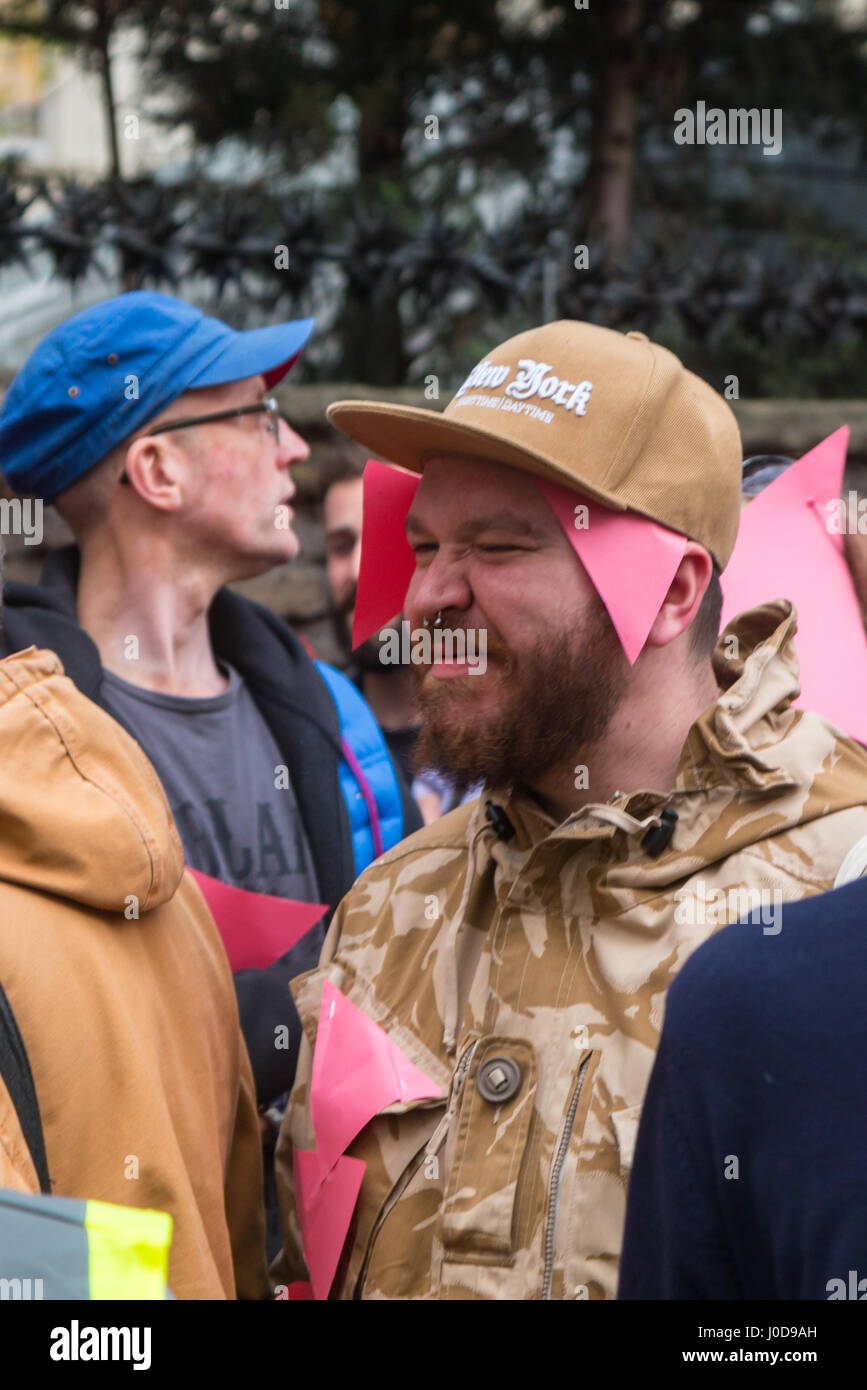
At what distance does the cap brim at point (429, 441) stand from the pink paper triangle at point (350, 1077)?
73 centimetres

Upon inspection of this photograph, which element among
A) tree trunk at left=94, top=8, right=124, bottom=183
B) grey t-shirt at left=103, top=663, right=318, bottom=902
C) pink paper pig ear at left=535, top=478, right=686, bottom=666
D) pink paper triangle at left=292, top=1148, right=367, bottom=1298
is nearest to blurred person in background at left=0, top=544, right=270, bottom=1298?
pink paper triangle at left=292, top=1148, right=367, bottom=1298

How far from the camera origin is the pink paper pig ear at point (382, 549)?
2.04 meters

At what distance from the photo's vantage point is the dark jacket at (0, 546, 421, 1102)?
90.0 inches

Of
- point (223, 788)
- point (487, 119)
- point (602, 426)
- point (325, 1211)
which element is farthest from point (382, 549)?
point (487, 119)

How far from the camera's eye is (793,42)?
21.1 feet

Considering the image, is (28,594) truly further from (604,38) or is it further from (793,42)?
(793,42)

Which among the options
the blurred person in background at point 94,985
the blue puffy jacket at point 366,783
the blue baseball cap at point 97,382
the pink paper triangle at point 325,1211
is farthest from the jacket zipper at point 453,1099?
the blue baseball cap at point 97,382

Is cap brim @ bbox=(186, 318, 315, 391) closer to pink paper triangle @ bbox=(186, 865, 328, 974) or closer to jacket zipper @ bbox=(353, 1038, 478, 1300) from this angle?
A: pink paper triangle @ bbox=(186, 865, 328, 974)

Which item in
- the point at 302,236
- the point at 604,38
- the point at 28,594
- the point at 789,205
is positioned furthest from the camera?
the point at 789,205

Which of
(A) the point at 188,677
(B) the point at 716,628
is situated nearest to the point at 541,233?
(A) the point at 188,677

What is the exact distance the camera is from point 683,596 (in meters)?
1.81

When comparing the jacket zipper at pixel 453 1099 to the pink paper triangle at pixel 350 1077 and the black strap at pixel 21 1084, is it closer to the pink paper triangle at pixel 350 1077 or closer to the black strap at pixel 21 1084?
the pink paper triangle at pixel 350 1077

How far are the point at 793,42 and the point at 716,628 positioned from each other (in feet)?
17.9

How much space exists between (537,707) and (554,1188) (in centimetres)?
56
